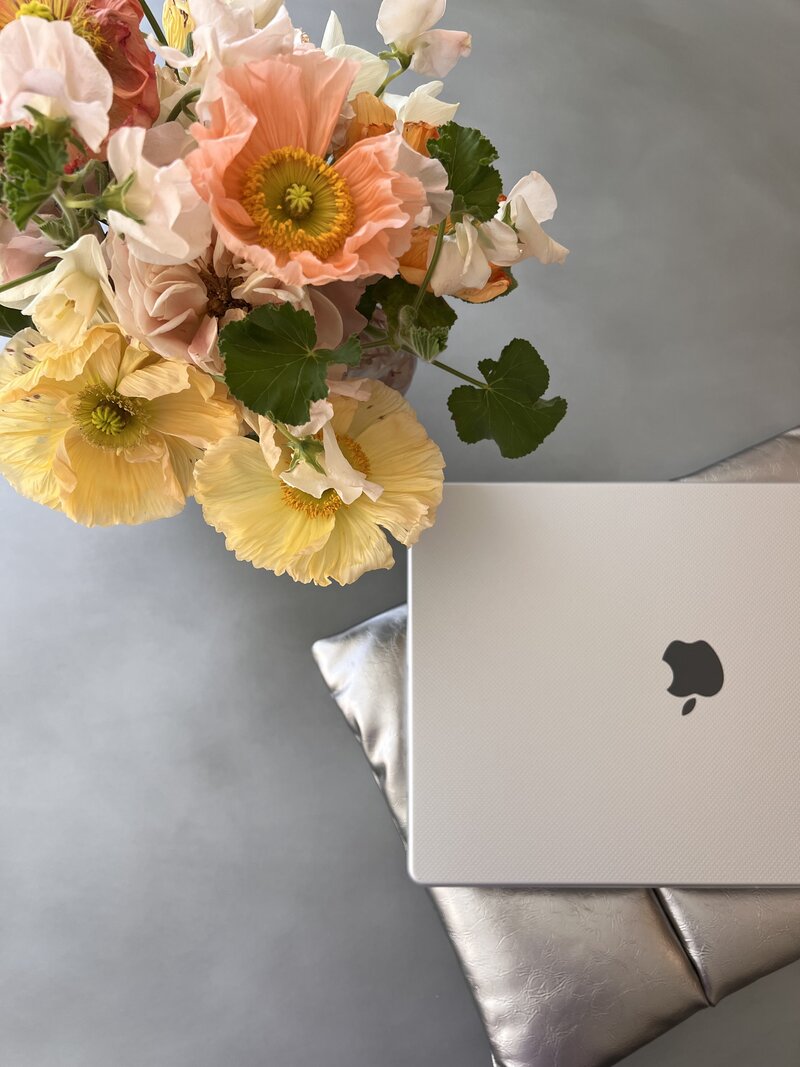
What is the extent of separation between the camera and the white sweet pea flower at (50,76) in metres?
0.29

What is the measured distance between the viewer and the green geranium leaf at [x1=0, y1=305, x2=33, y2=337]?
46 cm

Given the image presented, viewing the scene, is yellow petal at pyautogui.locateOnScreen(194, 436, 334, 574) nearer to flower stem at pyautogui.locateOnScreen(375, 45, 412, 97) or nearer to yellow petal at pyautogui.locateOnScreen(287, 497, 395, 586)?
yellow petal at pyautogui.locateOnScreen(287, 497, 395, 586)

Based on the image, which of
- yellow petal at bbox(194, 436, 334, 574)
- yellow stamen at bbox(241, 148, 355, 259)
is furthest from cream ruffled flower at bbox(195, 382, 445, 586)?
yellow stamen at bbox(241, 148, 355, 259)

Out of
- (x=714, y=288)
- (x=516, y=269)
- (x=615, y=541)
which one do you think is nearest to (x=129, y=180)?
(x=615, y=541)

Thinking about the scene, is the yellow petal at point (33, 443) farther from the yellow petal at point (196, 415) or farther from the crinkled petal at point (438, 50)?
the crinkled petal at point (438, 50)

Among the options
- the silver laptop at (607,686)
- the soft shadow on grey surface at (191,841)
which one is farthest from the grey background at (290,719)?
the silver laptop at (607,686)

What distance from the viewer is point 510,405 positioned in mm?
453

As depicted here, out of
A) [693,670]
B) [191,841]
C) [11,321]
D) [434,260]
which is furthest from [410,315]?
[191,841]

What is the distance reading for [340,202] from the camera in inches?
13.5

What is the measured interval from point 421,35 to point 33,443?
0.29 m

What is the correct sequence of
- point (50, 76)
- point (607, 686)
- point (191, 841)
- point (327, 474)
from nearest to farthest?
point (50, 76), point (327, 474), point (607, 686), point (191, 841)

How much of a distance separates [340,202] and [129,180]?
0.08 meters

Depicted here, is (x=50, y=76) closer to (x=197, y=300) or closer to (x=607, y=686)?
(x=197, y=300)

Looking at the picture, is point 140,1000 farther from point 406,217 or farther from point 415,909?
point 406,217
